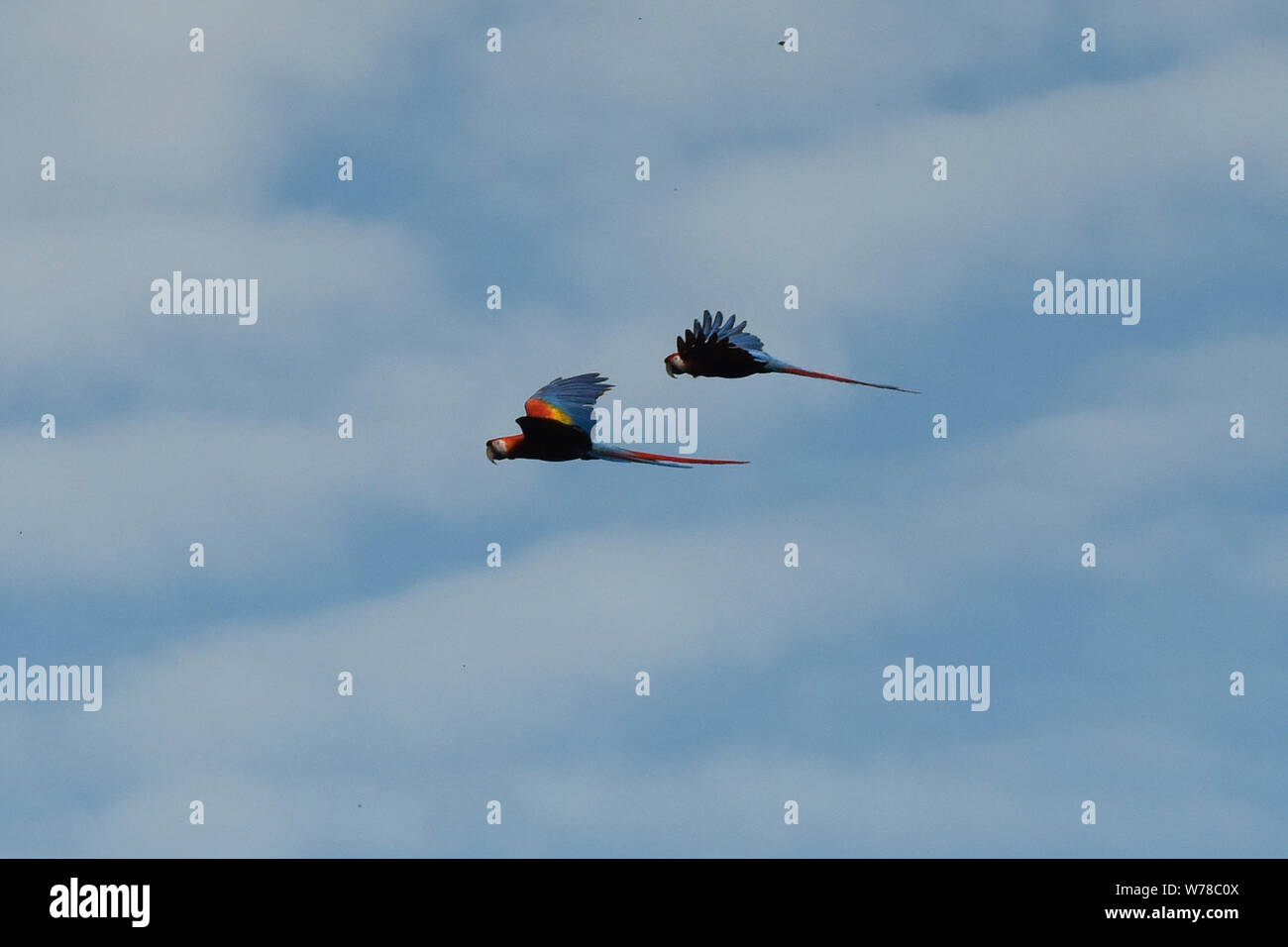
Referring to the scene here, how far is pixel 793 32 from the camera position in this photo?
2825 centimetres

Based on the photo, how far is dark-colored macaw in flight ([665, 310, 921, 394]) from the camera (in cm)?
2692

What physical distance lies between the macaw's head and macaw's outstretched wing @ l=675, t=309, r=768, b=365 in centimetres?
245

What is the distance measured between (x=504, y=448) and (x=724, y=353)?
114 inches

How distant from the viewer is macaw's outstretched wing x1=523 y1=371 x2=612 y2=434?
25484 mm

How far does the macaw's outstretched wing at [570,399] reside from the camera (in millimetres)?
25484

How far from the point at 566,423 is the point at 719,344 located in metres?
2.52

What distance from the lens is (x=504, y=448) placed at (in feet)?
86.0

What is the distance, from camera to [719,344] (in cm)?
2694

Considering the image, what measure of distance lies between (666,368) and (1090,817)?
7.30 m

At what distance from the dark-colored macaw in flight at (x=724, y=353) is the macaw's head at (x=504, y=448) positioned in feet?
7.94

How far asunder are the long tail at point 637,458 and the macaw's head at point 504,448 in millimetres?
979

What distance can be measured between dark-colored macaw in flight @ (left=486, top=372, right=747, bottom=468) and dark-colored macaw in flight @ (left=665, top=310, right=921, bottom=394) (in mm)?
1719
